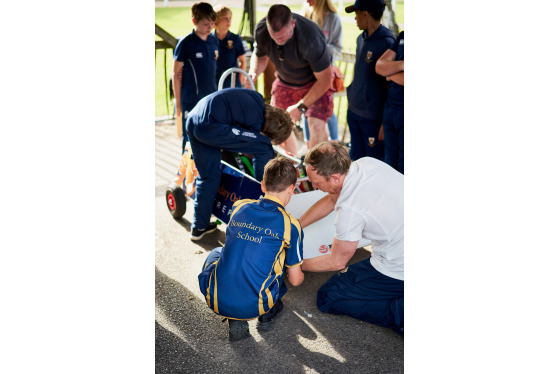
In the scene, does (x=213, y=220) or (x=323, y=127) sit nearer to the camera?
(x=213, y=220)

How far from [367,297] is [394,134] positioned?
188 cm

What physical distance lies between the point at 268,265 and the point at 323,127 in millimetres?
3015

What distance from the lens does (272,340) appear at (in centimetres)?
318

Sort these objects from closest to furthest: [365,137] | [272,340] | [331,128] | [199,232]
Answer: [272,340] < [199,232] < [365,137] < [331,128]

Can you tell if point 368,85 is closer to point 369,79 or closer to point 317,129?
point 369,79

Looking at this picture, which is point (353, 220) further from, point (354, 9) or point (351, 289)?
point (354, 9)

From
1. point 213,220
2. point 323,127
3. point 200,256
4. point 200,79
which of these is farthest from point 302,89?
point 200,256

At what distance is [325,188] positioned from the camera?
3055 mm

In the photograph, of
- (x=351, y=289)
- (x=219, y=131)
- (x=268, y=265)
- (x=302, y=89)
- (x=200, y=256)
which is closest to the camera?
(x=268, y=265)

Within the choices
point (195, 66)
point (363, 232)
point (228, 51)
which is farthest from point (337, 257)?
point (228, 51)

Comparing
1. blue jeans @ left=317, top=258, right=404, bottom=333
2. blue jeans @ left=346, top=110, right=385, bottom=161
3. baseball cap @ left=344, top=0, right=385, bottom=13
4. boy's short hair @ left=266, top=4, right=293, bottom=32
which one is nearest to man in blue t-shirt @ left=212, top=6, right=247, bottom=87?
boy's short hair @ left=266, top=4, right=293, bottom=32

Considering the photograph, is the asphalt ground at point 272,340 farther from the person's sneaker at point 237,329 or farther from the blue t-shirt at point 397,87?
the blue t-shirt at point 397,87

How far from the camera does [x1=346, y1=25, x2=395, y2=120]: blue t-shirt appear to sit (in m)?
4.68

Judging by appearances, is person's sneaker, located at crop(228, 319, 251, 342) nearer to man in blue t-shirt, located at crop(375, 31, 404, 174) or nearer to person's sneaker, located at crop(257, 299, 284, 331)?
person's sneaker, located at crop(257, 299, 284, 331)
